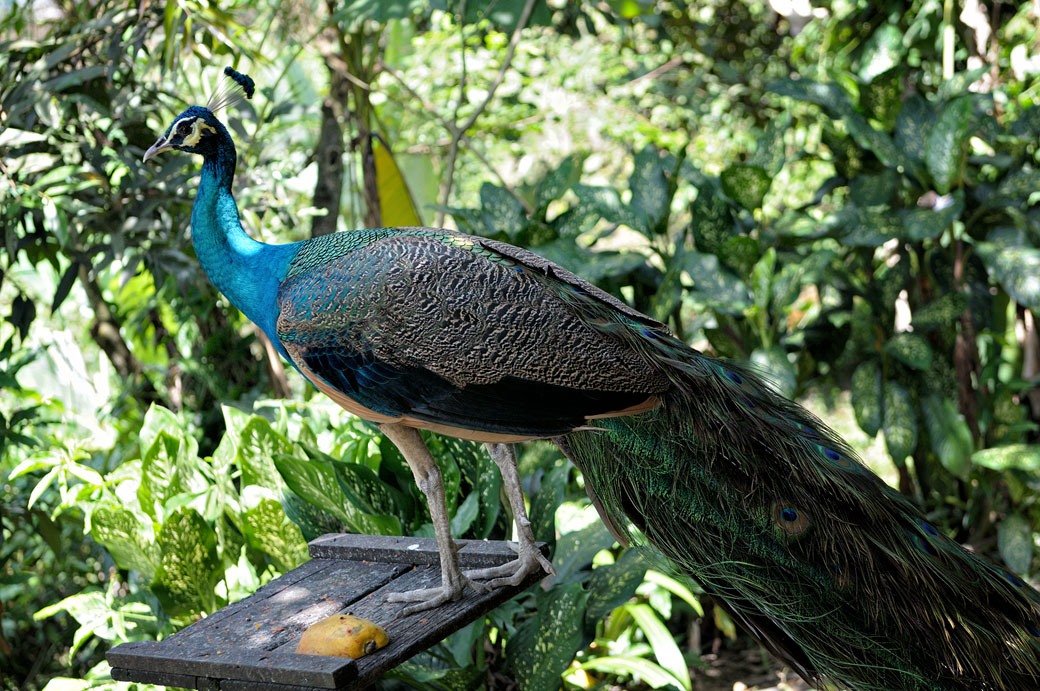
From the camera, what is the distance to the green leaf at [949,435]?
3.76 meters

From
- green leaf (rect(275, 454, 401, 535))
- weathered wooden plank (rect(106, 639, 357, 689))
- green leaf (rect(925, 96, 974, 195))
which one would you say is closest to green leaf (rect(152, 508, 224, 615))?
green leaf (rect(275, 454, 401, 535))

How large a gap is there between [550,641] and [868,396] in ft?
7.13

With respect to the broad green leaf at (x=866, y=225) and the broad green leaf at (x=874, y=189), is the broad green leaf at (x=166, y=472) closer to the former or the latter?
the broad green leaf at (x=866, y=225)

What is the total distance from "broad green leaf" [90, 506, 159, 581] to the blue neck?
1.01m

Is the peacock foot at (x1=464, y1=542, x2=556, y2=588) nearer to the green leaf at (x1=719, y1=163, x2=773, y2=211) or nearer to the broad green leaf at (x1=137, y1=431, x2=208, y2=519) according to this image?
the broad green leaf at (x1=137, y1=431, x2=208, y2=519)

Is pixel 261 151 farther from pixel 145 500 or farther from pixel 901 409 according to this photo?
pixel 901 409

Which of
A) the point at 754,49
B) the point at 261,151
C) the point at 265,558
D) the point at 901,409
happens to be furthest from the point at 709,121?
the point at 265,558

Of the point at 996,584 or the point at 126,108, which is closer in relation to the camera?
the point at 996,584

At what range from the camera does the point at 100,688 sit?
2484mm

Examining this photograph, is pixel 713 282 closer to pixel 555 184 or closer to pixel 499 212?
pixel 555 184

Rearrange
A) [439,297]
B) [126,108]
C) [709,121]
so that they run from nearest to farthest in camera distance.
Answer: [439,297] < [126,108] < [709,121]

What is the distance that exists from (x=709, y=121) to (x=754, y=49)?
796mm

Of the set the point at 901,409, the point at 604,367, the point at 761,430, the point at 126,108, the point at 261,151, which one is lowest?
the point at 901,409

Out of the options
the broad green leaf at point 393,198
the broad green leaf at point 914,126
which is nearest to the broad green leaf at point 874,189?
the broad green leaf at point 914,126
